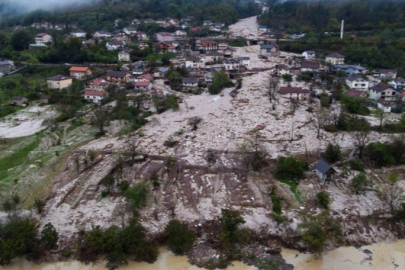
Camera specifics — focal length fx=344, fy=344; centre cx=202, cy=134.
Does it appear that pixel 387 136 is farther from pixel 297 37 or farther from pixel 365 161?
pixel 297 37

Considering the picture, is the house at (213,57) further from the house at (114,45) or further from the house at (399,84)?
the house at (399,84)

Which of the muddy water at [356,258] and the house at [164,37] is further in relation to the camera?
the house at [164,37]

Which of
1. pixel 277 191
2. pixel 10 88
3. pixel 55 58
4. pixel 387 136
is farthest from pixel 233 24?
pixel 277 191

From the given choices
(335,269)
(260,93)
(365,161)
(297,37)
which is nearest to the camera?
(335,269)

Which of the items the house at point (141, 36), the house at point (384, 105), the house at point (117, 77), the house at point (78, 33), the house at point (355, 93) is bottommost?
the house at point (384, 105)

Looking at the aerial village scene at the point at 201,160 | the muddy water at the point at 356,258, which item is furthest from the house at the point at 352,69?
the muddy water at the point at 356,258

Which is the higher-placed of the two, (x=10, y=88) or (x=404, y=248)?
(x=10, y=88)

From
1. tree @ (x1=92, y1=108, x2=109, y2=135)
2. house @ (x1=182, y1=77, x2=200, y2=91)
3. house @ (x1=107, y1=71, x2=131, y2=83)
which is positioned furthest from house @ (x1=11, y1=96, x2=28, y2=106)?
house @ (x1=182, y1=77, x2=200, y2=91)

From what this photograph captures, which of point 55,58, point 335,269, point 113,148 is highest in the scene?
point 55,58
